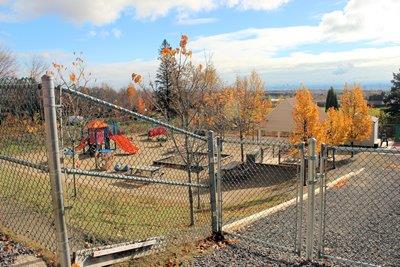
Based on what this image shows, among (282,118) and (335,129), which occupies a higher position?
(282,118)

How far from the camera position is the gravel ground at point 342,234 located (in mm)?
5098

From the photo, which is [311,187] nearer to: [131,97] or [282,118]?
[282,118]

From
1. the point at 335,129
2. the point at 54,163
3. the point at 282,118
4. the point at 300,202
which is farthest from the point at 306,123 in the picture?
the point at 54,163

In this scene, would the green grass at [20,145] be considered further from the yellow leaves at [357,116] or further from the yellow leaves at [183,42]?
the yellow leaves at [357,116]

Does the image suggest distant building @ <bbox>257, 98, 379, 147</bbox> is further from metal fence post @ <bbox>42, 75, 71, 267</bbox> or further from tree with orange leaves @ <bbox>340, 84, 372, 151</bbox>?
metal fence post @ <bbox>42, 75, 71, 267</bbox>

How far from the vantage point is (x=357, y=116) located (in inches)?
1071

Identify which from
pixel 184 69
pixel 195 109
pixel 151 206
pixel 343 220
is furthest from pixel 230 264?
pixel 195 109

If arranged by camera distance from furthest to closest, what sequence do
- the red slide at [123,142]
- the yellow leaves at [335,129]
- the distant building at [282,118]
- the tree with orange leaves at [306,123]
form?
the distant building at [282,118], the yellow leaves at [335,129], the tree with orange leaves at [306,123], the red slide at [123,142]

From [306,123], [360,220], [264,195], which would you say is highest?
[306,123]

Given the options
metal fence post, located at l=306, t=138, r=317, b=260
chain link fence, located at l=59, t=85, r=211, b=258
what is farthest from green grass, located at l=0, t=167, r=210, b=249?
metal fence post, located at l=306, t=138, r=317, b=260

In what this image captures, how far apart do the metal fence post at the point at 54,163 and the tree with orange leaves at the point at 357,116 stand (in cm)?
2532

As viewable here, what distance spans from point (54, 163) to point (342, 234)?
5.45 meters

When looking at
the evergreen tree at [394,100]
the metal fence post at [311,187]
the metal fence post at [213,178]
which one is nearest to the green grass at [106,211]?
the metal fence post at [213,178]

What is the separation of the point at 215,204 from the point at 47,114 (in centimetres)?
304
